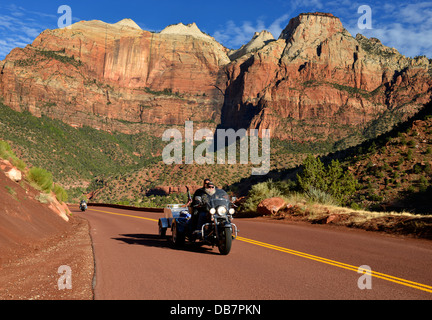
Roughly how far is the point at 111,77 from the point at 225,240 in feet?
601

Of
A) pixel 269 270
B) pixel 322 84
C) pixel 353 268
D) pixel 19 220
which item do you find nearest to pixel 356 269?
pixel 353 268

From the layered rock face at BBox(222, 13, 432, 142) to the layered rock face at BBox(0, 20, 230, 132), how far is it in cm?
2682

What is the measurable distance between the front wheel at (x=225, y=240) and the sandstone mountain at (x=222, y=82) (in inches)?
3729

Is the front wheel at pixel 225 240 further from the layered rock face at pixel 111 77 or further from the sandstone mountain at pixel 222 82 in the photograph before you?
the layered rock face at pixel 111 77

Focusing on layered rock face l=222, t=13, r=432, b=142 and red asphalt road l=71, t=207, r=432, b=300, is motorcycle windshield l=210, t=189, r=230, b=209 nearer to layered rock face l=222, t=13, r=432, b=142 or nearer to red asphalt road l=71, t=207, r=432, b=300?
red asphalt road l=71, t=207, r=432, b=300

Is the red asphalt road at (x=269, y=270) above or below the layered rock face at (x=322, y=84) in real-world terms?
below

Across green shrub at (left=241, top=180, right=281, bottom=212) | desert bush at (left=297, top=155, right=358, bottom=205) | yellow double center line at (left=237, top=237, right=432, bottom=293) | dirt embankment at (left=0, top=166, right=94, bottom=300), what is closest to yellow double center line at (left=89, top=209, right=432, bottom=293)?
yellow double center line at (left=237, top=237, right=432, bottom=293)

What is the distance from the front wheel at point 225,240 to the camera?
8.15 meters

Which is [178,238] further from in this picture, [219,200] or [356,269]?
[356,269]

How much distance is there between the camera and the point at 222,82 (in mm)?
186000

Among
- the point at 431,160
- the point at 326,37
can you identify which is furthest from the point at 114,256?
the point at 326,37

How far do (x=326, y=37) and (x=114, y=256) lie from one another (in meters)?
167

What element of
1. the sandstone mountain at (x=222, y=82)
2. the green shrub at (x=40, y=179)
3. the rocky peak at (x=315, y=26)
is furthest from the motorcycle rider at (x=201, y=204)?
the rocky peak at (x=315, y=26)

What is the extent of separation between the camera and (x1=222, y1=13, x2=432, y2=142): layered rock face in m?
115
